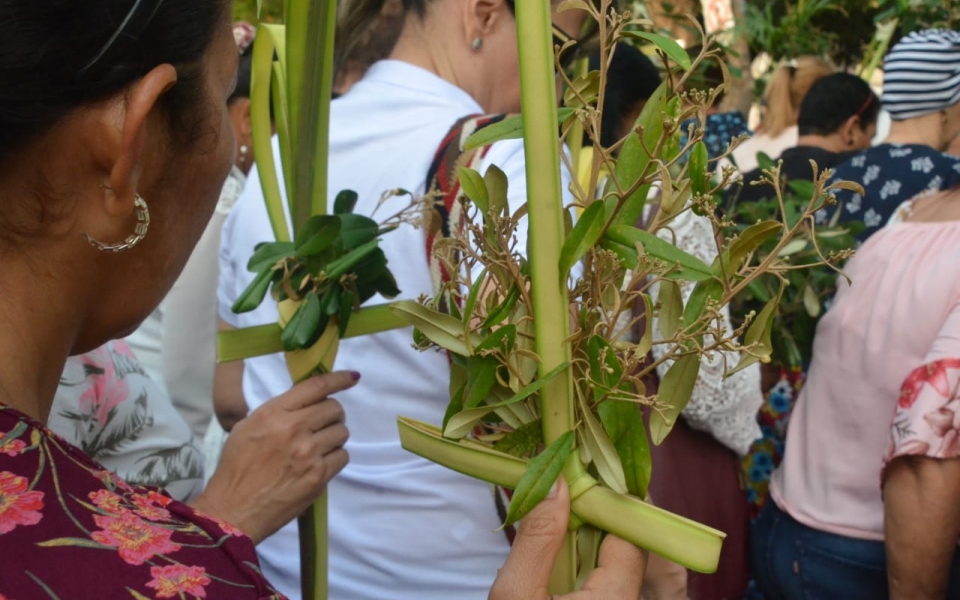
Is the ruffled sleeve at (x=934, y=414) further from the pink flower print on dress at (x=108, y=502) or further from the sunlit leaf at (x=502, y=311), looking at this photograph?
the pink flower print on dress at (x=108, y=502)

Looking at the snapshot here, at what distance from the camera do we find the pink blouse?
170 centimetres

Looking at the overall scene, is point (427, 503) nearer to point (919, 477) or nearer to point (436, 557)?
point (436, 557)

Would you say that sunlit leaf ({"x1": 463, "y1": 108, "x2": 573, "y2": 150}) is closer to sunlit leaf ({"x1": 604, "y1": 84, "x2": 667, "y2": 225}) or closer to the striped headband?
sunlit leaf ({"x1": 604, "y1": 84, "x2": 667, "y2": 225})

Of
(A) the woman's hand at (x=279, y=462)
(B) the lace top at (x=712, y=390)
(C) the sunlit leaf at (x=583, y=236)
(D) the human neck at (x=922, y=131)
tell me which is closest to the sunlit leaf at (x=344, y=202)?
(A) the woman's hand at (x=279, y=462)

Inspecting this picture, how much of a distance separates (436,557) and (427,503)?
0.08m

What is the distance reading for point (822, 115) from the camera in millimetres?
3615

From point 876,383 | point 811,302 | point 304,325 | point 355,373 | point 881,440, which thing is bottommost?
point 881,440

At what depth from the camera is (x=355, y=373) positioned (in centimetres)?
131

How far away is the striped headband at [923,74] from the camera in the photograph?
246cm

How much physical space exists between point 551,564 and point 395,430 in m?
0.66

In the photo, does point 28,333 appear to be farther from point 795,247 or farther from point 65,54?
point 795,247

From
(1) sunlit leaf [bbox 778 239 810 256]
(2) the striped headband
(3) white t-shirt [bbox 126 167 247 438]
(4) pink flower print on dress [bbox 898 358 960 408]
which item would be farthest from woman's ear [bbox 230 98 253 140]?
(4) pink flower print on dress [bbox 898 358 960 408]

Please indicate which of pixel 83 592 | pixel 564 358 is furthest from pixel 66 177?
pixel 564 358

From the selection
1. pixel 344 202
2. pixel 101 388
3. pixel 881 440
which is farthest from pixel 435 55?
pixel 881 440
